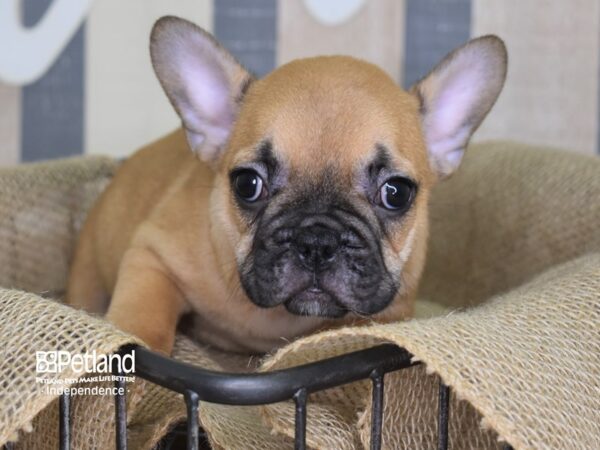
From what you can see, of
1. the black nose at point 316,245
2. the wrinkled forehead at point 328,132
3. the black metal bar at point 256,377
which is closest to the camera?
the black metal bar at point 256,377

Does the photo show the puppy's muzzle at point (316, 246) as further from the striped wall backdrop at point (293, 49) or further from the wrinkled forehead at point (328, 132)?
the striped wall backdrop at point (293, 49)

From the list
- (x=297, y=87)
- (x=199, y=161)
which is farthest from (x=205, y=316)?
(x=297, y=87)

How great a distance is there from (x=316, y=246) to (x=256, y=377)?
1.55 feet

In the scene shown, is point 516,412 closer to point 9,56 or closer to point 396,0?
point 396,0

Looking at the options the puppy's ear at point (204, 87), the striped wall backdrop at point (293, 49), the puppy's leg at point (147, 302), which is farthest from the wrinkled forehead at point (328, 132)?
the striped wall backdrop at point (293, 49)

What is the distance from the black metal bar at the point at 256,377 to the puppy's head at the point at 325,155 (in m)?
0.39

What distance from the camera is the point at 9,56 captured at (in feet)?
10.1

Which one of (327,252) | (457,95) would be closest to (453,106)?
(457,95)

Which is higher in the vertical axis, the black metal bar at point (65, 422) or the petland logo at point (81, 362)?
the petland logo at point (81, 362)

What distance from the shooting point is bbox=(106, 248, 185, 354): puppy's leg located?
1742 millimetres

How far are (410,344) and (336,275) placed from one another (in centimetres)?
40

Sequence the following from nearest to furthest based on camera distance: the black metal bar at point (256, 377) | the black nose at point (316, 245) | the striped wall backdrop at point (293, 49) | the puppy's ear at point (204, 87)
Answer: the black metal bar at point (256, 377)
the black nose at point (316, 245)
the puppy's ear at point (204, 87)
the striped wall backdrop at point (293, 49)

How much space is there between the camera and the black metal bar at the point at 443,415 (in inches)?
51.1

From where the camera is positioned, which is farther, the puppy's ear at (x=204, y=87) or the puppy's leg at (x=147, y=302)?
the puppy's ear at (x=204, y=87)
